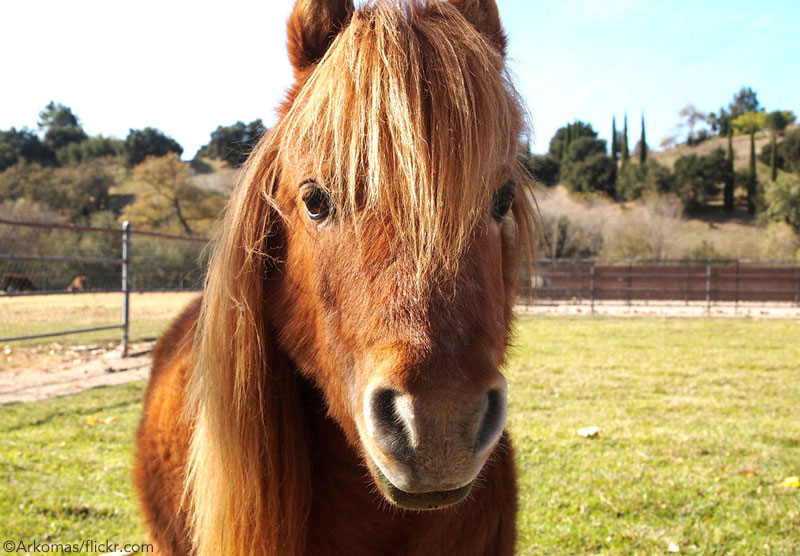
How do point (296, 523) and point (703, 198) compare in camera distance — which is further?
point (703, 198)

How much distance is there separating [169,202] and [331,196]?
131 ft

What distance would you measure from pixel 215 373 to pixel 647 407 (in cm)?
643

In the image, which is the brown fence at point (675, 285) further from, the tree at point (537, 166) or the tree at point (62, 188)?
the tree at point (62, 188)

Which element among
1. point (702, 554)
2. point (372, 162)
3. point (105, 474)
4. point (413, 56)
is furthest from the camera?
point (105, 474)

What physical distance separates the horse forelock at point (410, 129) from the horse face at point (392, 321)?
1 centimetres

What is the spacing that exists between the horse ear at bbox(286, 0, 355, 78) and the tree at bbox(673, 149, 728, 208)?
60.3 meters

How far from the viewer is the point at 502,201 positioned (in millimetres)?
1537

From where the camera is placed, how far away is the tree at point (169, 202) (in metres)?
36.7

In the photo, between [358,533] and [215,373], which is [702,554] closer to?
[358,533]

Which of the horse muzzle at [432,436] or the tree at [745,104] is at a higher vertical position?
the tree at [745,104]

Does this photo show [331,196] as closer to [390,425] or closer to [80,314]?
[390,425]

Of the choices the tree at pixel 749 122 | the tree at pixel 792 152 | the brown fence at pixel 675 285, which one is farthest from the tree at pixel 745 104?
the brown fence at pixel 675 285

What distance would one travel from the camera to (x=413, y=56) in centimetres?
139

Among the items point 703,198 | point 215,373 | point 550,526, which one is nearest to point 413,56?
point 215,373
